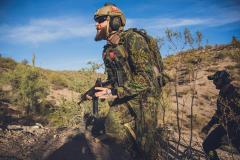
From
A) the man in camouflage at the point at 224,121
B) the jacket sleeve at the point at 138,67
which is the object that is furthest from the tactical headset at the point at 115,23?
the man in camouflage at the point at 224,121

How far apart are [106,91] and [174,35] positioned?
1.61 meters

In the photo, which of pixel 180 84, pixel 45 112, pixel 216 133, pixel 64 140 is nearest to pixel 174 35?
pixel 216 133

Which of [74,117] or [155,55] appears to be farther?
[74,117]

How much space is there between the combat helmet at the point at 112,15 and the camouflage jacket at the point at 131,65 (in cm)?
21

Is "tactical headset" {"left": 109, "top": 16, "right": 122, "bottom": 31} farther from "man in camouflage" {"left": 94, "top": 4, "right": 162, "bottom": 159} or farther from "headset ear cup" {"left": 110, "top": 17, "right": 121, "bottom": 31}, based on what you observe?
"man in camouflage" {"left": 94, "top": 4, "right": 162, "bottom": 159}

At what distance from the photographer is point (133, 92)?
10.2 ft

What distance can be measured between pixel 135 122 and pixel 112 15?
131 centimetres

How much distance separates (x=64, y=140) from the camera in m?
6.17

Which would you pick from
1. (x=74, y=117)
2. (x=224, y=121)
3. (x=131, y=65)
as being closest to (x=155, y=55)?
(x=131, y=65)

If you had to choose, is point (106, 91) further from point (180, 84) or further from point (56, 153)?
point (180, 84)

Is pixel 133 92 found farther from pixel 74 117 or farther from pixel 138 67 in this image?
pixel 74 117

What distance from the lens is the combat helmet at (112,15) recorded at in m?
3.46

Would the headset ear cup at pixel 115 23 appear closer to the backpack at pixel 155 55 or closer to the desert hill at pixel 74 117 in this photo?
the backpack at pixel 155 55

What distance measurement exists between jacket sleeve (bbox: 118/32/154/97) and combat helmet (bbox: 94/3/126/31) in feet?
1.26
